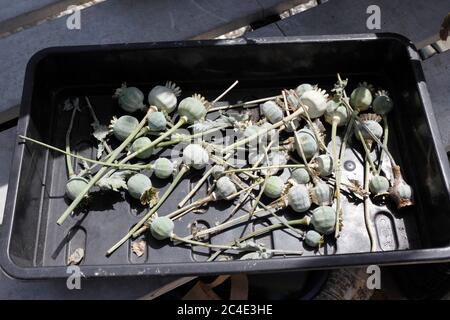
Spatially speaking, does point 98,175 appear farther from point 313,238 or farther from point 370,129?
point 370,129

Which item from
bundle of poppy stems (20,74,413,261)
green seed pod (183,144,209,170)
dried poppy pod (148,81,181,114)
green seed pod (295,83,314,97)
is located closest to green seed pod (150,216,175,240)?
bundle of poppy stems (20,74,413,261)

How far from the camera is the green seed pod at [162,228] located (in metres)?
0.88

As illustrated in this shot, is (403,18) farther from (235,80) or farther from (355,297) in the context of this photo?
(355,297)

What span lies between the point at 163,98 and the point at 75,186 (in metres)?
0.21

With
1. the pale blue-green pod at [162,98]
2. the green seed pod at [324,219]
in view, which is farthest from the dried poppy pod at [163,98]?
the green seed pod at [324,219]

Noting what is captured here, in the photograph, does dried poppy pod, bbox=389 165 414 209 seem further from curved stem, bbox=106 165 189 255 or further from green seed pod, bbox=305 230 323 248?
curved stem, bbox=106 165 189 255

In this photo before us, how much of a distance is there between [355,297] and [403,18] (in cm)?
61

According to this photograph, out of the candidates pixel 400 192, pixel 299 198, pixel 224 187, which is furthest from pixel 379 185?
pixel 224 187

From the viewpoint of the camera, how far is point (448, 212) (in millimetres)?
852

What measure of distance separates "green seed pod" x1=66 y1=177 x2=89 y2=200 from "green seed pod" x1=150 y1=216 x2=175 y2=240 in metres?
0.13

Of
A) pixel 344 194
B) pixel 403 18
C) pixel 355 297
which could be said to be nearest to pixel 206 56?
pixel 344 194

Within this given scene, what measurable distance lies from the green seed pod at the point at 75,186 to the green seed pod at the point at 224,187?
22 centimetres

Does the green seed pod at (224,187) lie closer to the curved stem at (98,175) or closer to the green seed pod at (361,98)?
the curved stem at (98,175)

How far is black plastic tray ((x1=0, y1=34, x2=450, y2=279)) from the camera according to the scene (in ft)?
2.69
